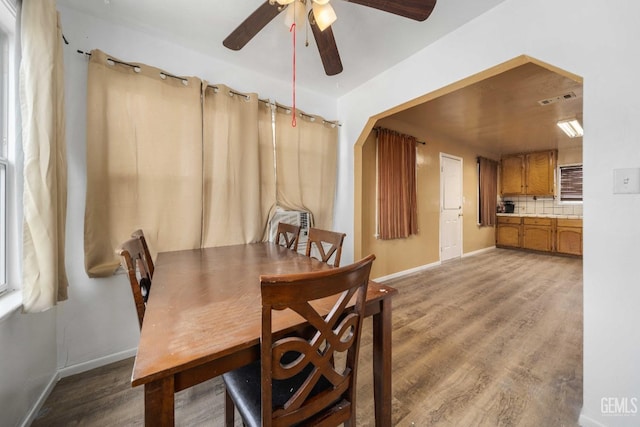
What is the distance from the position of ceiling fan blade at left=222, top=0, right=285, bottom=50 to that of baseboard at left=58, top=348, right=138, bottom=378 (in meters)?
2.27

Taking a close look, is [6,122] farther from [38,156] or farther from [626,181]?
[626,181]

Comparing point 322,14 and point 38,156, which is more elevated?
point 322,14

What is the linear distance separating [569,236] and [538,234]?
1.58 ft

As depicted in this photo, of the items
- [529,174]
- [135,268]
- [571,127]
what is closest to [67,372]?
[135,268]

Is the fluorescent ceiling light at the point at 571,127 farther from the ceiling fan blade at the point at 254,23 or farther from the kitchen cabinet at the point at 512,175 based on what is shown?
the ceiling fan blade at the point at 254,23

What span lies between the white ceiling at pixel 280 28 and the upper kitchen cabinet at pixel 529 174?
16.9ft

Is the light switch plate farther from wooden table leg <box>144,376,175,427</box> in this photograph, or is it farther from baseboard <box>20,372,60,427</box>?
baseboard <box>20,372,60,427</box>

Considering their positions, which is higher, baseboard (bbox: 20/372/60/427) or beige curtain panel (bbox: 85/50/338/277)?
beige curtain panel (bbox: 85/50/338/277)

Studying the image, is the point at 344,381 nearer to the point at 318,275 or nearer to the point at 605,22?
the point at 318,275

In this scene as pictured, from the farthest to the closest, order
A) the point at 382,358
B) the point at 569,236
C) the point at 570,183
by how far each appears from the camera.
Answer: the point at 570,183 < the point at 569,236 < the point at 382,358

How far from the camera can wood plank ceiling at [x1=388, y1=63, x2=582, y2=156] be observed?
238cm

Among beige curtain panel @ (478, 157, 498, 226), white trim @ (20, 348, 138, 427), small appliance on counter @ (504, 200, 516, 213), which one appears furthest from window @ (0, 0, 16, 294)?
small appliance on counter @ (504, 200, 516, 213)

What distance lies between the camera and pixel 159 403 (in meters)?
0.56

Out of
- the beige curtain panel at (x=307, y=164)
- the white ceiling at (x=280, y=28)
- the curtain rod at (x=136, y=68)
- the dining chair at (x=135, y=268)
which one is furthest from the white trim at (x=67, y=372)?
the white ceiling at (x=280, y=28)
